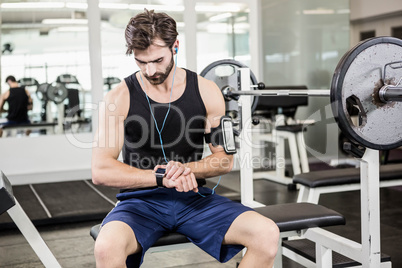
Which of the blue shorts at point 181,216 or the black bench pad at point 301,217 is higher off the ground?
the blue shorts at point 181,216

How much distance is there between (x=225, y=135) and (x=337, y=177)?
1.20 meters

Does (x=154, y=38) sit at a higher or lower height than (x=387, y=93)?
higher

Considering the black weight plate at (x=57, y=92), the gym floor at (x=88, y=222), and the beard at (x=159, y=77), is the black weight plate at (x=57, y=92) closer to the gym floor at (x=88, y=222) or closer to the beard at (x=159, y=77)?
the gym floor at (x=88, y=222)

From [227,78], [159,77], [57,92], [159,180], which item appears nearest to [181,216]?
[159,180]

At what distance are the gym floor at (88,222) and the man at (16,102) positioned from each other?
77cm

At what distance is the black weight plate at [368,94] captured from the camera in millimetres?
1544

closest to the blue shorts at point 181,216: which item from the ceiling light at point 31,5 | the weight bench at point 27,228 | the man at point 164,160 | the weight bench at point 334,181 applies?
the man at point 164,160

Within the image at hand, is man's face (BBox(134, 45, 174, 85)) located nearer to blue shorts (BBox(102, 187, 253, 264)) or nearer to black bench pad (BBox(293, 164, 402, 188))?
blue shorts (BBox(102, 187, 253, 264))

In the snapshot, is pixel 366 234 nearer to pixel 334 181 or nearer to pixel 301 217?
pixel 301 217

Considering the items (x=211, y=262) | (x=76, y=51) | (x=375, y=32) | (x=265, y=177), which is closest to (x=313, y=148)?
(x=265, y=177)

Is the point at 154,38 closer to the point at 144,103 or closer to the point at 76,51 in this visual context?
the point at 144,103

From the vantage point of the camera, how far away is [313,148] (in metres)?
6.13

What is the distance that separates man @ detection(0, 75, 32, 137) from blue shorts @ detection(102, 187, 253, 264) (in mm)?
3538

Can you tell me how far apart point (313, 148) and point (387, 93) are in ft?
15.2
